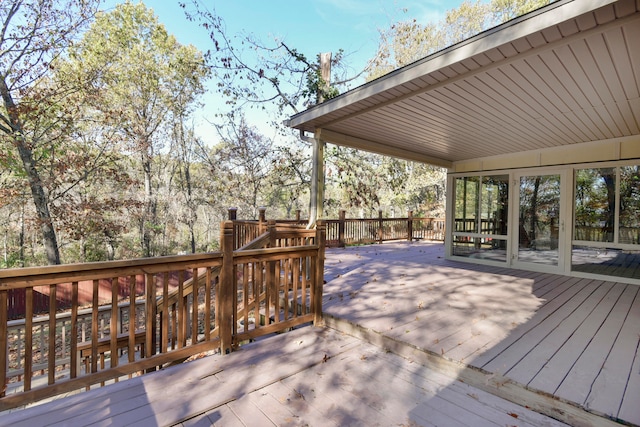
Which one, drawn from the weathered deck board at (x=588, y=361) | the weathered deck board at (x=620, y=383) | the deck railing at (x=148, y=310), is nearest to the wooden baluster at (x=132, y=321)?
the deck railing at (x=148, y=310)

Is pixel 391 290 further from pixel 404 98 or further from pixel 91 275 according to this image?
pixel 91 275

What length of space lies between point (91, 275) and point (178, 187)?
43.2ft

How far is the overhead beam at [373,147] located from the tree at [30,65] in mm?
7726

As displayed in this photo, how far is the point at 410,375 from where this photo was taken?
2.20 metres

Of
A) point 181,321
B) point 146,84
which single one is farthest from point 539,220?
point 146,84

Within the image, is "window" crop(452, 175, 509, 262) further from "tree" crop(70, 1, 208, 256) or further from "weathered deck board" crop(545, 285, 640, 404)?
"tree" crop(70, 1, 208, 256)

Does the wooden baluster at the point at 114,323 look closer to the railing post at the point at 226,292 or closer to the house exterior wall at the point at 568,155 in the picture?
the railing post at the point at 226,292

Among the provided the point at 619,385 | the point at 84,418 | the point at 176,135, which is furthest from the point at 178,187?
the point at 619,385

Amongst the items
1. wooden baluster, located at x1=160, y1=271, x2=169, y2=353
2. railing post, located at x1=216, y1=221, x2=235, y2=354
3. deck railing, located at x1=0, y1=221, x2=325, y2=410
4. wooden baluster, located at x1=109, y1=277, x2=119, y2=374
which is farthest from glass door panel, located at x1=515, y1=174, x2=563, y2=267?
wooden baluster, located at x1=109, y1=277, x2=119, y2=374

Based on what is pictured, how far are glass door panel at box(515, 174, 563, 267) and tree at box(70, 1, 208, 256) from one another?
32.5 ft

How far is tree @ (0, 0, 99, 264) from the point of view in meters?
7.19

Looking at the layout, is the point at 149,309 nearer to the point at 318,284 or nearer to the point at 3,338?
the point at 3,338

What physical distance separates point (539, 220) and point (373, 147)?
11.1ft

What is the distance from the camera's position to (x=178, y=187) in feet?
45.7
